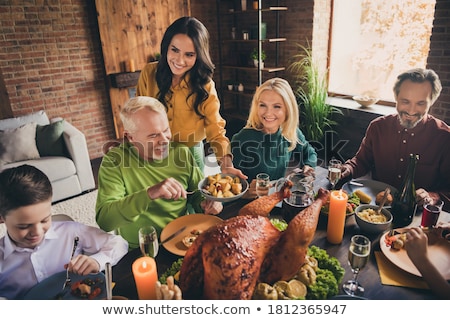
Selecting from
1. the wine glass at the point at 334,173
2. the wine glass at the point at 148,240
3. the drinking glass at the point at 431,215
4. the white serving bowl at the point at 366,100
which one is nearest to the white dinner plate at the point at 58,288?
the wine glass at the point at 148,240

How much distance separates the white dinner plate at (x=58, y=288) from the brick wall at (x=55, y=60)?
10.3 ft

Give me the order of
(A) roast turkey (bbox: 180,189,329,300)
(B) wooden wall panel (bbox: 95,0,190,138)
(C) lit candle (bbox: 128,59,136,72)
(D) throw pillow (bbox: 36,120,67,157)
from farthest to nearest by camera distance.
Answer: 1. (C) lit candle (bbox: 128,59,136,72)
2. (B) wooden wall panel (bbox: 95,0,190,138)
3. (D) throw pillow (bbox: 36,120,67,157)
4. (A) roast turkey (bbox: 180,189,329,300)

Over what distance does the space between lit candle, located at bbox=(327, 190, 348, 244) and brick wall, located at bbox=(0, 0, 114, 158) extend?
3.52 metres

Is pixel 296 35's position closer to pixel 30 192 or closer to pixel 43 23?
pixel 43 23

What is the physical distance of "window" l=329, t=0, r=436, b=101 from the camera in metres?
3.13

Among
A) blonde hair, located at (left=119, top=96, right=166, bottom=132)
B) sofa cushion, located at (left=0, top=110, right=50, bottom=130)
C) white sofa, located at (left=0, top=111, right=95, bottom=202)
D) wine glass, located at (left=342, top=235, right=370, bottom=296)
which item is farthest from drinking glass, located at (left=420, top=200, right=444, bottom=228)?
sofa cushion, located at (left=0, top=110, right=50, bottom=130)

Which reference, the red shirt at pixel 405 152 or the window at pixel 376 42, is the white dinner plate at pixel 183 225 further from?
the window at pixel 376 42

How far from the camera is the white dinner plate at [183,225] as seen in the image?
106cm

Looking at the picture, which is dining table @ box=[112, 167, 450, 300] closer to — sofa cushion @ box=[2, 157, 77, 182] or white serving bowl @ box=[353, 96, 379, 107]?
sofa cushion @ box=[2, 157, 77, 182]

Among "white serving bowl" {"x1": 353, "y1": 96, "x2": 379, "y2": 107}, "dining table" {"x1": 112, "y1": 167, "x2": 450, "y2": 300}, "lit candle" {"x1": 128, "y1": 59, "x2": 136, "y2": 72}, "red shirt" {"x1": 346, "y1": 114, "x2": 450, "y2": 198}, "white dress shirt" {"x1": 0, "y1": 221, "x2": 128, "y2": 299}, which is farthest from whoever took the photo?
"lit candle" {"x1": 128, "y1": 59, "x2": 136, "y2": 72}

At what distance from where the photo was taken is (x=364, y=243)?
90 cm

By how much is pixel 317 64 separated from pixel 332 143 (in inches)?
37.9

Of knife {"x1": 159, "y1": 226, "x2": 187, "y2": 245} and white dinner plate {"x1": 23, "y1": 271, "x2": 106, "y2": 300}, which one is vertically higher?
knife {"x1": 159, "y1": 226, "x2": 187, "y2": 245}

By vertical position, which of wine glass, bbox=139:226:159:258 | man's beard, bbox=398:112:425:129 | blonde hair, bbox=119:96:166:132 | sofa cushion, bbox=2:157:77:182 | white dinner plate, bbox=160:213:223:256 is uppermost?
blonde hair, bbox=119:96:166:132
